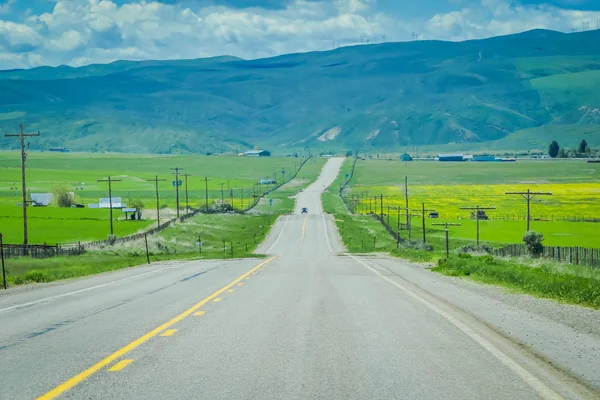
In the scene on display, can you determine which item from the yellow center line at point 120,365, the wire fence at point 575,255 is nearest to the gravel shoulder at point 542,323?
the yellow center line at point 120,365

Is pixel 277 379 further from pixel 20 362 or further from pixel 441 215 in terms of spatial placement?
pixel 441 215

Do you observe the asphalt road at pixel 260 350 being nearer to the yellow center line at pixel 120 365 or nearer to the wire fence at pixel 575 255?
the yellow center line at pixel 120 365

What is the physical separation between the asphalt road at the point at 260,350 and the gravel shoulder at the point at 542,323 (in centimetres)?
31

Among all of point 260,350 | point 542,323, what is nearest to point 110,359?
point 260,350

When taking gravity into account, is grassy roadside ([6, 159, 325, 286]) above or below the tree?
below

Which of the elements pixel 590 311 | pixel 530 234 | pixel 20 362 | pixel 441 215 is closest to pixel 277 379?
pixel 20 362

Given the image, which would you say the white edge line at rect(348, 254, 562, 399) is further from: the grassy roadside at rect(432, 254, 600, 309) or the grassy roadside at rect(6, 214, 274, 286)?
the grassy roadside at rect(6, 214, 274, 286)

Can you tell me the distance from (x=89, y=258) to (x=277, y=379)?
146ft

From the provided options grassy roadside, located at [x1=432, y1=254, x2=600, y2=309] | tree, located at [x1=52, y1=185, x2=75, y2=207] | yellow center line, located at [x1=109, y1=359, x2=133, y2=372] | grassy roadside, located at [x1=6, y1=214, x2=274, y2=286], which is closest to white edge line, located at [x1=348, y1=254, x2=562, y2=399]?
grassy roadside, located at [x1=432, y1=254, x2=600, y2=309]

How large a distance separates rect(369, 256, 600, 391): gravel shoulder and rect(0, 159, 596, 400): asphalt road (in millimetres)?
308

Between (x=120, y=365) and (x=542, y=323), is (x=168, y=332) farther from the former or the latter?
(x=542, y=323)

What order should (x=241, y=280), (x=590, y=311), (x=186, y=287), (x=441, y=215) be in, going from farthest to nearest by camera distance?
1. (x=441, y=215)
2. (x=241, y=280)
3. (x=186, y=287)
4. (x=590, y=311)

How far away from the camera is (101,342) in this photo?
13.7 meters

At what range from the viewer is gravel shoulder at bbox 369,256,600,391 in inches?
459
